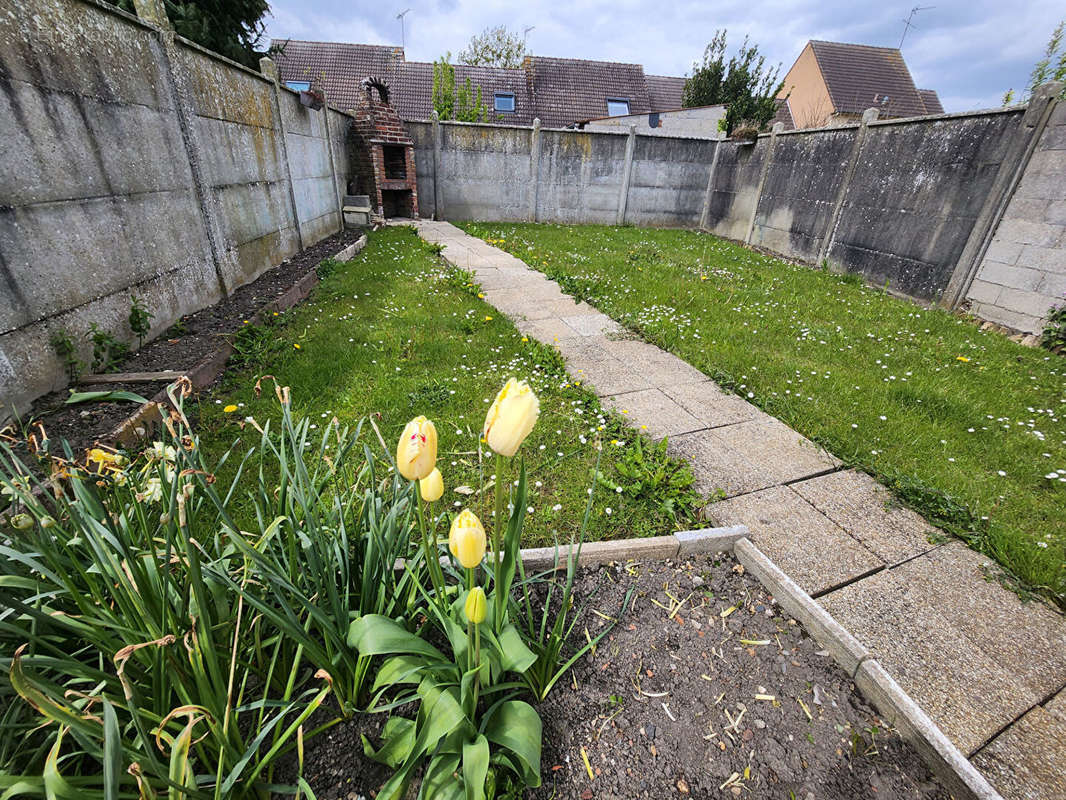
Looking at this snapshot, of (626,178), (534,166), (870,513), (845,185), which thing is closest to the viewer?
(870,513)

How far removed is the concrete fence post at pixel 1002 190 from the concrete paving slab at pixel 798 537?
528cm

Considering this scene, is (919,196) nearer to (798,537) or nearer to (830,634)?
(798,537)

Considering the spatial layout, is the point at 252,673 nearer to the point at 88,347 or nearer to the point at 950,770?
the point at 950,770

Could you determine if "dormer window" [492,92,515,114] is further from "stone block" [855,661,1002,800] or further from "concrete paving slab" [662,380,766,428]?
"stone block" [855,661,1002,800]

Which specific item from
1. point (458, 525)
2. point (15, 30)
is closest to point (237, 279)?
point (15, 30)

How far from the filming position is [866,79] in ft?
70.6

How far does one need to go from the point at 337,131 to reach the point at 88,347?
24.9 feet

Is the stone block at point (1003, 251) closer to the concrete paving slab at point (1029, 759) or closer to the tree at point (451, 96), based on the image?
the concrete paving slab at point (1029, 759)

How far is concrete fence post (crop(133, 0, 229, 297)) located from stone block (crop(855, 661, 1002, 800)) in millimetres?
5137

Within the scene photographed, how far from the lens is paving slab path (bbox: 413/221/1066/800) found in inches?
54.2

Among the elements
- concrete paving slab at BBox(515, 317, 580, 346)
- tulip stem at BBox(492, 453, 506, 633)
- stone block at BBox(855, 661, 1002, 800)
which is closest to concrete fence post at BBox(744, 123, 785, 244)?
concrete paving slab at BBox(515, 317, 580, 346)

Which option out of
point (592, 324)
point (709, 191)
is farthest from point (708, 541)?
point (709, 191)

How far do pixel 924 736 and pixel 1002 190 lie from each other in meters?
6.49

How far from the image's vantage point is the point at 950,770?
1.12 metres
